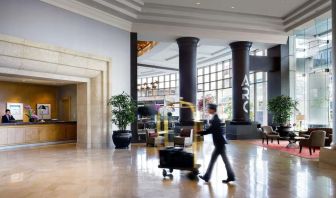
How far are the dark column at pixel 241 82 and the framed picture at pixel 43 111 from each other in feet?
29.8

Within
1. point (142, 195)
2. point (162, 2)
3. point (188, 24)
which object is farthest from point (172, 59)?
point (142, 195)

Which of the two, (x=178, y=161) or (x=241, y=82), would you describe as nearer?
(x=178, y=161)

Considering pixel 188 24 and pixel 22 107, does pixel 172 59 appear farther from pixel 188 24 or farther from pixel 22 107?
pixel 22 107

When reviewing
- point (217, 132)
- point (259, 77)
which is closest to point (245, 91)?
point (259, 77)

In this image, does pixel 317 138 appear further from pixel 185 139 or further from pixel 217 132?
pixel 217 132

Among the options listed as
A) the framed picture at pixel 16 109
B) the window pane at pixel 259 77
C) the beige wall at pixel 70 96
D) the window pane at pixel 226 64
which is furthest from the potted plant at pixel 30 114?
the window pane at pixel 226 64

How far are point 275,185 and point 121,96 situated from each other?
6932mm

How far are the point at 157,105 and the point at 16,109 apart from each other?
251 inches

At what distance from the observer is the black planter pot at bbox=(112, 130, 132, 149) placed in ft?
36.4

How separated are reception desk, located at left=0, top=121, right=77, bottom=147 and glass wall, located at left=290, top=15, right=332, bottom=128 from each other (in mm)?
9928

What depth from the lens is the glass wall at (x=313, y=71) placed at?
13.6m

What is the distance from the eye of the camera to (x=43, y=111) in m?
14.4

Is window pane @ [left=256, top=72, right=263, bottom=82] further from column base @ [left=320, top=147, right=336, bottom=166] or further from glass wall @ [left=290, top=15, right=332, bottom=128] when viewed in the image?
column base @ [left=320, top=147, right=336, bottom=166]

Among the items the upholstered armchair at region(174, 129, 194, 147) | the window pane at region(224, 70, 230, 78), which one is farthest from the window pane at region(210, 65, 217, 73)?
the upholstered armchair at region(174, 129, 194, 147)
